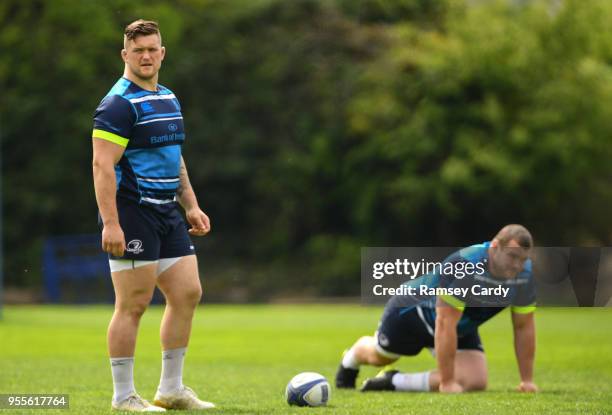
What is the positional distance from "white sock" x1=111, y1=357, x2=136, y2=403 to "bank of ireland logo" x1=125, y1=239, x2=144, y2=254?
0.58m

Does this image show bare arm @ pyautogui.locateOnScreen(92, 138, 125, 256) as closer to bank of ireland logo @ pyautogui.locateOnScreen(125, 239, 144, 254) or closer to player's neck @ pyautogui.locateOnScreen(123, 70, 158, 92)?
bank of ireland logo @ pyautogui.locateOnScreen(125, 239, 144, 254)

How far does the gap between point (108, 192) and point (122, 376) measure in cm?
99

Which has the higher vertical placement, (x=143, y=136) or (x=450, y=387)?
(x=143, y=136)

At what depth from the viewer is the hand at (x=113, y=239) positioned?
5539 millimetres

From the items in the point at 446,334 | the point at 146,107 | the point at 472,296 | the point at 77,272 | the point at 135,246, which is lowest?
the point at 77,272

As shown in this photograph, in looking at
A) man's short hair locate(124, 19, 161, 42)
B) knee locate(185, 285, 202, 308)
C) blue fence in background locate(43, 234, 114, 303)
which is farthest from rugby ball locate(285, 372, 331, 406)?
blue fence in background locate(43, 234, 114, 303)

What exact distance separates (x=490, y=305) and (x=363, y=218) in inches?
943

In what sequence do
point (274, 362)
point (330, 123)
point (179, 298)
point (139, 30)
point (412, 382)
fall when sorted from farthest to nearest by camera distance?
1. point (330, 123)
2. point (274, 362)
3. point (412, 382)
4. point (179, 298)
5. point (139, 30)

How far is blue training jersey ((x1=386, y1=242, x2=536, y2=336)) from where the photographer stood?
23.7 feet

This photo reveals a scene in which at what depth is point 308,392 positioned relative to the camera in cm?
641

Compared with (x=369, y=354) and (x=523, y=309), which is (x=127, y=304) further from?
(x=523, y=309)

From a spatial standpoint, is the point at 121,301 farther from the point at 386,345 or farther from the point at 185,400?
the point at 386,345

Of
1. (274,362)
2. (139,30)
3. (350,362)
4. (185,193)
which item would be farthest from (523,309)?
(274,362)

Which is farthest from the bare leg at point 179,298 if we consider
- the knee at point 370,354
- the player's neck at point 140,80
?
the knee at point 370,354
